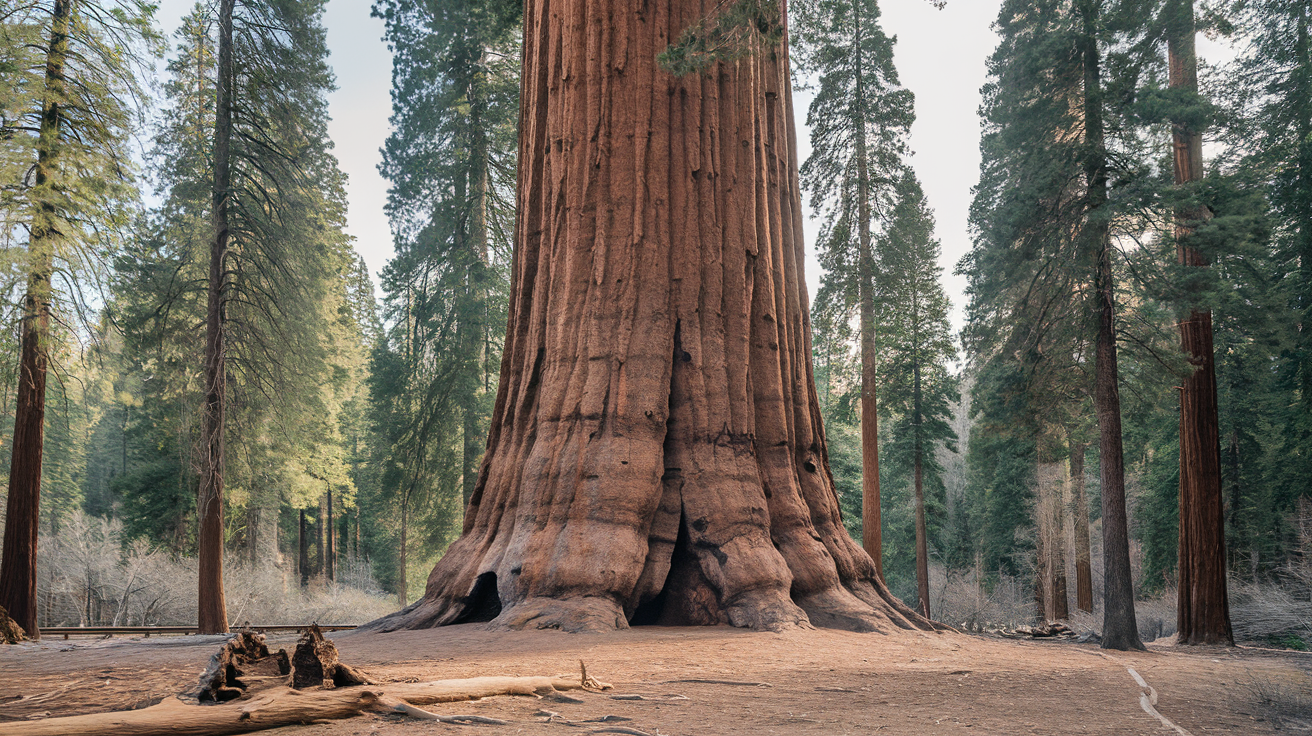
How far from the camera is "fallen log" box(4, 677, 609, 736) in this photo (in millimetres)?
3002

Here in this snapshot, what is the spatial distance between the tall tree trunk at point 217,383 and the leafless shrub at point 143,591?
20.2 feet

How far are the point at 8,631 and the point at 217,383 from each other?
5.12m

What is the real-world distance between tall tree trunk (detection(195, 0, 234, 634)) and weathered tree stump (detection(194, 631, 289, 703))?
11.1 meters

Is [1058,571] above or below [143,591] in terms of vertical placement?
below

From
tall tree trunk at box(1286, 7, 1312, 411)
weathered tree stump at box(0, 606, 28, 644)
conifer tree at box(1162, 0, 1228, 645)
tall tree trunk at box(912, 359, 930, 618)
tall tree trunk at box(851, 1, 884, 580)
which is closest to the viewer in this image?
weathered tree stump at box(0, 606, 28, 644)

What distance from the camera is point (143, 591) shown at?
20.8 meters

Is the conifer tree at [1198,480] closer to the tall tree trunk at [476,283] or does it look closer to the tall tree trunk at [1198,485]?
the tall tree trunk at [1198,485]

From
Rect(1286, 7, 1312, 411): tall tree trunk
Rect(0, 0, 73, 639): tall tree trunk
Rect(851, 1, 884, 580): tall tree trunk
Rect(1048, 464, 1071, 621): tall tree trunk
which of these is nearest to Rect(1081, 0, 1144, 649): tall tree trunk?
Rect(851, 1, 884, 580): tall tree trunk

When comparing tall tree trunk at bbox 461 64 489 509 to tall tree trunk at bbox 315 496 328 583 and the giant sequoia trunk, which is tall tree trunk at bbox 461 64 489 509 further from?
tall tree trunk at bbox 315 496 328 583

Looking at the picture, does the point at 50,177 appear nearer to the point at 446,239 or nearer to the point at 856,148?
the point at 446,239

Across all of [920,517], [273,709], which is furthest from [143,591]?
[920,517]

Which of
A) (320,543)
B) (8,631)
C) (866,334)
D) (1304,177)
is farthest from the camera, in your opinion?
(320,543)

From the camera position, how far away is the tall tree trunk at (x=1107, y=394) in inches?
448

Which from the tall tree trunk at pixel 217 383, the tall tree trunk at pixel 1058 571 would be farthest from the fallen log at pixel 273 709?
the tall tree trunk at pixel 1058 571
